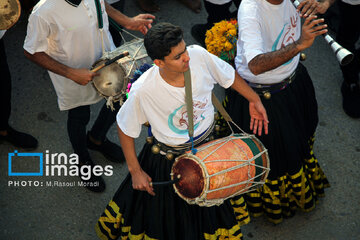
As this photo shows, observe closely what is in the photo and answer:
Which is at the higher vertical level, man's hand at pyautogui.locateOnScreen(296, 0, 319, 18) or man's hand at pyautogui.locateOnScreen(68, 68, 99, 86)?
man's hand at pyautogui.locateOnScreen(296, 0, 319, 18)

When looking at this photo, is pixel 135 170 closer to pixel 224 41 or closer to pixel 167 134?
pixel 167 134

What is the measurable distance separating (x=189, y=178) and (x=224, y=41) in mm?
1028

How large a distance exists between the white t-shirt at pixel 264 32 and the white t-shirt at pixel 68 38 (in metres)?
1.01

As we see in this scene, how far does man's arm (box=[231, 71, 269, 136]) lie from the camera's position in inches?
124

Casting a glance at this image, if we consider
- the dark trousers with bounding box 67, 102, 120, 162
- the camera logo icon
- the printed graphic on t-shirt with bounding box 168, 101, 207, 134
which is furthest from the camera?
the camera logo icon

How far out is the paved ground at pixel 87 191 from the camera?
381cm

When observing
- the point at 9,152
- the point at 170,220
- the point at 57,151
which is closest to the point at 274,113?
the point at 170,220

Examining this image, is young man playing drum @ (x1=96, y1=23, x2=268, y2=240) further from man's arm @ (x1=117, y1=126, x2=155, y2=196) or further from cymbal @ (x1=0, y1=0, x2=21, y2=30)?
cymbal @ (x1=0, y1=0, x2=21, y2=30)

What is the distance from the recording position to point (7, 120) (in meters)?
4.35

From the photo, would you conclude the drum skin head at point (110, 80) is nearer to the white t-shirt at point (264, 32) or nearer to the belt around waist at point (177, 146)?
the belt around waist at point (177, 146)

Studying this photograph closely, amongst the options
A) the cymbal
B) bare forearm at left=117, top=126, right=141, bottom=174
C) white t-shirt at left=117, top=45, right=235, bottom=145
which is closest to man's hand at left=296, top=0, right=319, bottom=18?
white t-shirt at left=117, top=45, right=235, bottom=145

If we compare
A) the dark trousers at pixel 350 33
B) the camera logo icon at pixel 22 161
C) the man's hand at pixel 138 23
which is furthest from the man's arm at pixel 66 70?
the dark trousers at pixel 350 33

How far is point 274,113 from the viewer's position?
347 cm

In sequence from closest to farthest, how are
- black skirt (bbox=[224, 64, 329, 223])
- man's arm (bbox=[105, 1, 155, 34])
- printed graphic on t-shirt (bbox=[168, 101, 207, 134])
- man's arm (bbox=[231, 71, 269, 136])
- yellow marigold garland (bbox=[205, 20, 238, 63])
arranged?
1. printed graphic on t-shirt (bbox=[168, 101, 207, 134])
2. man's arm (bbox=[231, 71, 269, 136])
3. yellow marigold garland (bbox=[205, 20, 238, 63])
4. black skirt (bbox=[224, 64, 329, 223])
5. man's arm (bbox=[105, 1, 155, 34])
